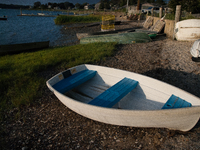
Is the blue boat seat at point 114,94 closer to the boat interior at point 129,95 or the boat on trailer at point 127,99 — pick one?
the boat on trailer at point 127,99

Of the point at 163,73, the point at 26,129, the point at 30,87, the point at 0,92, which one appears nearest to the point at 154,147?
the point at 26,129

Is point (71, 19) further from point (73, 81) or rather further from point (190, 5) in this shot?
point (73, 81)

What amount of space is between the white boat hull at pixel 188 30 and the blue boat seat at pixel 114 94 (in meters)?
8.10

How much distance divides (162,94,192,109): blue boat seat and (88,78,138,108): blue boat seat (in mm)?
1051

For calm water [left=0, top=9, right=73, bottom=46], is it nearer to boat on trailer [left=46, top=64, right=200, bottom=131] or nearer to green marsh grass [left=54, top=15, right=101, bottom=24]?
green marsh grass [left=54, top=15, right=101, bottom=24]

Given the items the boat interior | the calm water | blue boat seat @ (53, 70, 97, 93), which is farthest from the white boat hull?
the calm water

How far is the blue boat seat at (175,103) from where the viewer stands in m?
3.09

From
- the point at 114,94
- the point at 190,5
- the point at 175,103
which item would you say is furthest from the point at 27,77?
the point at 190,5

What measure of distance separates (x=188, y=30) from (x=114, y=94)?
905 cm

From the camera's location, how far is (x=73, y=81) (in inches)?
184

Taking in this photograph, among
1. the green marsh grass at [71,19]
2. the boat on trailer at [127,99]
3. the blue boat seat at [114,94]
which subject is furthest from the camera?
the green marsh grass at [71,19]

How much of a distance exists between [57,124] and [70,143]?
83cm

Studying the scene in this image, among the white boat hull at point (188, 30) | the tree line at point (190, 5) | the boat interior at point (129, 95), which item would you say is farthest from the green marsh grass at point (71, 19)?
the boat interior at point (129, 95)

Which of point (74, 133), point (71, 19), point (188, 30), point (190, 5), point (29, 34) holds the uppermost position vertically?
point (190, 5)
